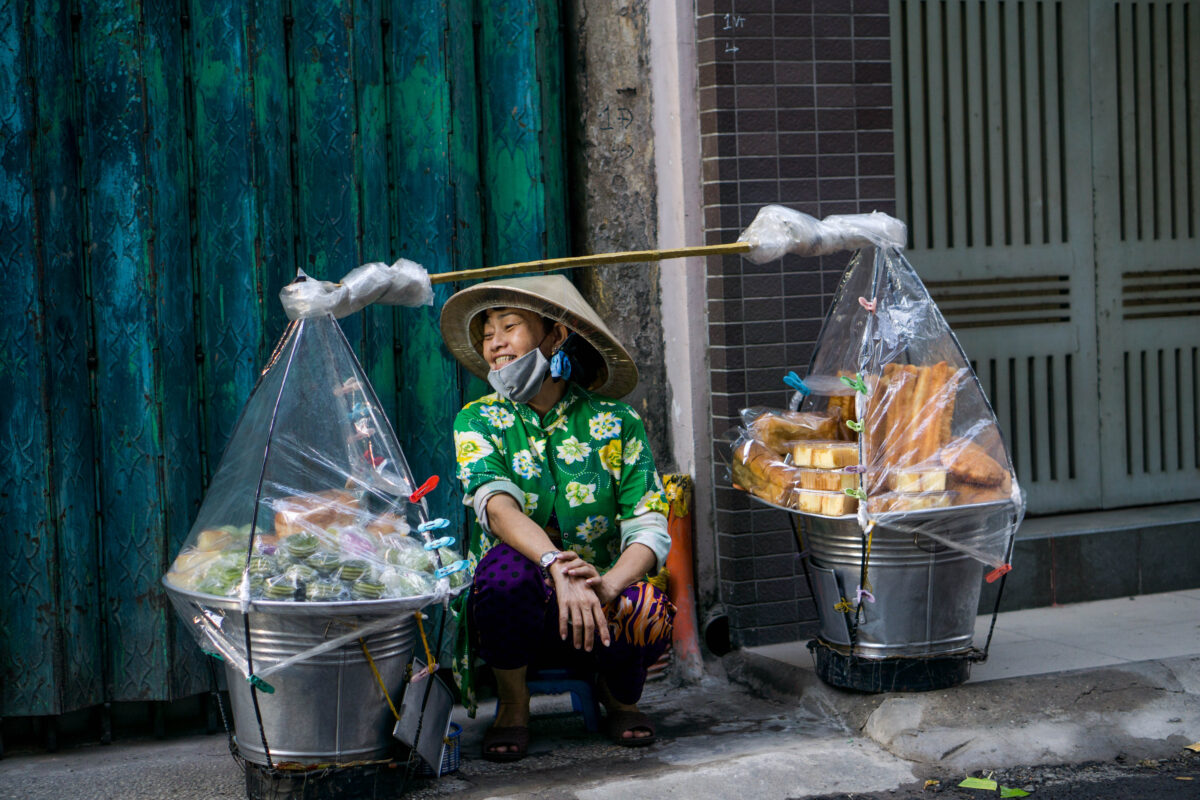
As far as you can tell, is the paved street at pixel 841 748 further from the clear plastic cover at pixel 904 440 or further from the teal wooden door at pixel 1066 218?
the teal wooden door at pixel 1066 218

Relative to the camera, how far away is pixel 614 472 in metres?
4.23

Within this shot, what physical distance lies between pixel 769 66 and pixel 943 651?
7.30 feet

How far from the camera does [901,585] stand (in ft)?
13.8

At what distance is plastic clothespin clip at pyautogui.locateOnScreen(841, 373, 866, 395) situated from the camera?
411 cm

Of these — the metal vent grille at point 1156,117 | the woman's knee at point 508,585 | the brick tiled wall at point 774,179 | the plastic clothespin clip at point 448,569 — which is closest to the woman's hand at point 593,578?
the woman's knee at point 508,585

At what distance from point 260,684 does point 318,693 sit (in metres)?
0.16

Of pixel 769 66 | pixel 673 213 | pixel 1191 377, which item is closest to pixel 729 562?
pixel 673 213

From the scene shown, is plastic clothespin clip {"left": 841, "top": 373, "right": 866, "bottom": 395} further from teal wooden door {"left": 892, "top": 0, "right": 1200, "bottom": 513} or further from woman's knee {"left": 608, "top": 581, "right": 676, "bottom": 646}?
teal wooden door {"left": 892, "top": 0, "right": 1200, "bottom": 513}

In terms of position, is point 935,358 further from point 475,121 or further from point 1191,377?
point 1191,377

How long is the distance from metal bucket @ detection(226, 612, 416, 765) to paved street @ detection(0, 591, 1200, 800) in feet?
0.82

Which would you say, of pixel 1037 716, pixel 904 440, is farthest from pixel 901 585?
pixel 1037 716

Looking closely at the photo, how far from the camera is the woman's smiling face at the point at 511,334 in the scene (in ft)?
A: 13.5

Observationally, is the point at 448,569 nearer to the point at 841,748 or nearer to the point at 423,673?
the point at 423,673

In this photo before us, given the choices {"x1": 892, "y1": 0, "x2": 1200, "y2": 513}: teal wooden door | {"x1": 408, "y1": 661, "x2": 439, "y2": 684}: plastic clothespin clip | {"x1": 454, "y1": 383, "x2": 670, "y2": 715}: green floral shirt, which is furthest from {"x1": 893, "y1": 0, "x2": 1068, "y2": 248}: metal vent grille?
{"x1": 408, "y1": 661, "x2": 439, "y2": 684}: plastic clothespin clip
